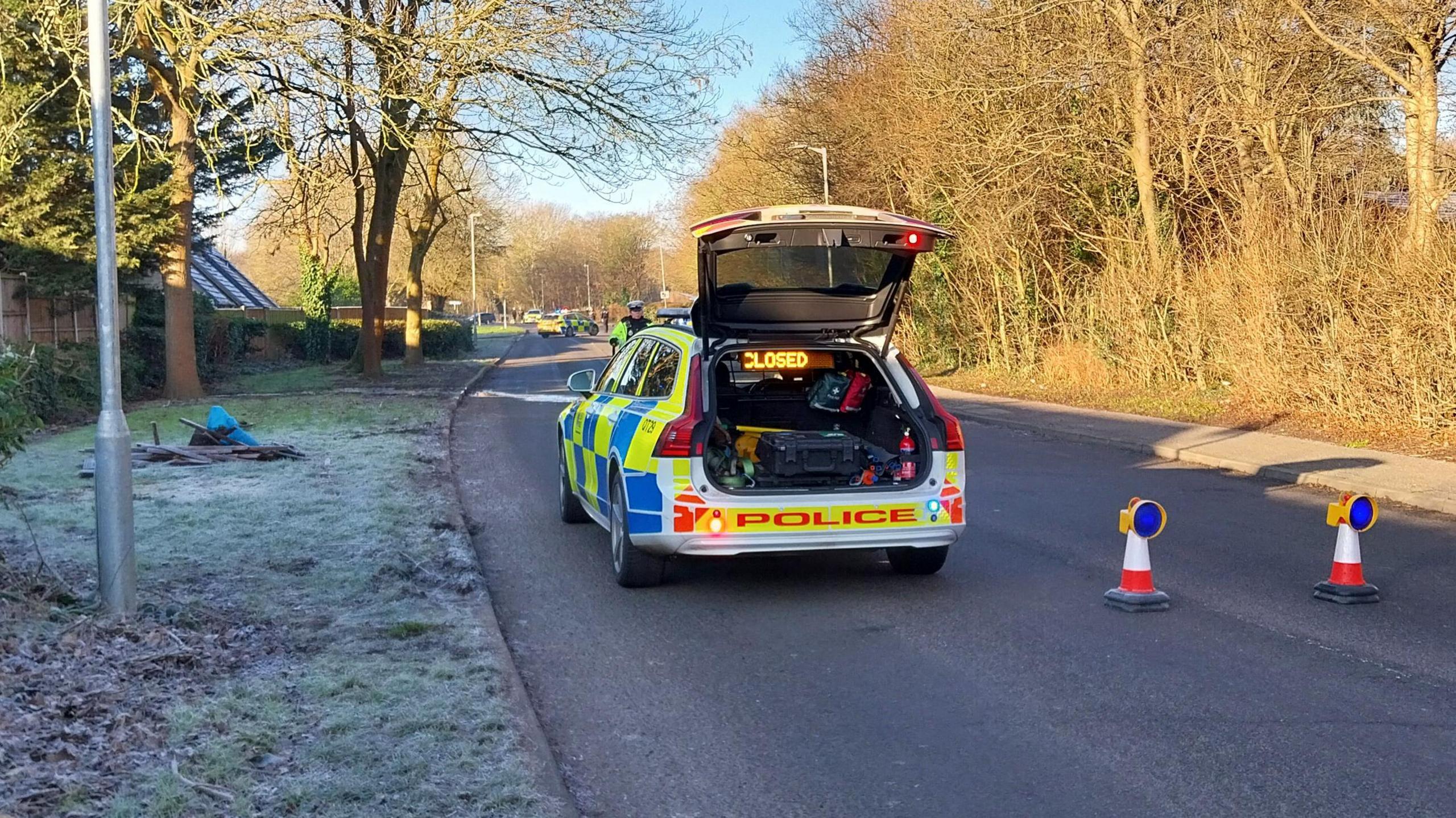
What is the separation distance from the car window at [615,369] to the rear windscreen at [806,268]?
0.84 m

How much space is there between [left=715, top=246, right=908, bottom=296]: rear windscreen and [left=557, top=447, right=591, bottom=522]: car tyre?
6.36 ft

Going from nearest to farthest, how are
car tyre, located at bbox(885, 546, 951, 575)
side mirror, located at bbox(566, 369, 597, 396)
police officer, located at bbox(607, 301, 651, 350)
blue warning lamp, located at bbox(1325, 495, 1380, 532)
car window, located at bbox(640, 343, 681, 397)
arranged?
blue warning lamp, located at bbox(1325, 495, 1380, 532)
car tyre, located at bbox(885, 546, 951, 575)
car window, located at bbox(640, 343, 681, 397)
side mirror, located at bbox(566, 369, 597, 396)
police officer, located at bbox(607, 301, 651, 350)

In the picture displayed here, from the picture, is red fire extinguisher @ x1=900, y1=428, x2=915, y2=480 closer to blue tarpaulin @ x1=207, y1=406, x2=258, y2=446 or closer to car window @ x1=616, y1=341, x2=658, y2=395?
car window @ x1=616, y1=341, x2=658, y2=395

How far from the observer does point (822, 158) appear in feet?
113

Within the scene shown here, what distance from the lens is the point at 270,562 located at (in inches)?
329

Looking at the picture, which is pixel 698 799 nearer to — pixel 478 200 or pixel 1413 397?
pixel 1413 397

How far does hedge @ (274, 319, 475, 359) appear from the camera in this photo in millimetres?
43938

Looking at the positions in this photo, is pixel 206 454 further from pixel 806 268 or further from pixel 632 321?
pixel 632 321

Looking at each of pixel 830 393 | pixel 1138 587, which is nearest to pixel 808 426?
pixel 830 393

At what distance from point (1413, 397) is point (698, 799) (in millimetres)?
13199

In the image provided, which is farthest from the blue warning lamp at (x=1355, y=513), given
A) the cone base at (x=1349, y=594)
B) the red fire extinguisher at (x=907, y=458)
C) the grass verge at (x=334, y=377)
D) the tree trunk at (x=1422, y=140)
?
the grass verge at (x=334, y=377)

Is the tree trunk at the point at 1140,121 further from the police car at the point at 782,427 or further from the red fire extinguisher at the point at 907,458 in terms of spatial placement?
the red fire extinguisher at the point at 907,458

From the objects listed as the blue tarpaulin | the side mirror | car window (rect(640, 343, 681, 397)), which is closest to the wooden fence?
the blue tarpaulin

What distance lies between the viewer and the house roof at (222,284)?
146 feet
